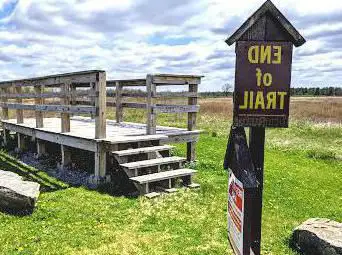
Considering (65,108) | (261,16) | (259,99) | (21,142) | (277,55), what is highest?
(261,16)

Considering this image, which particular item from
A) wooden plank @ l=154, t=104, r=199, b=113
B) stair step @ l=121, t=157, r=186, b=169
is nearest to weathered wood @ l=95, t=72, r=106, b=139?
stair step @ l=121, t=157, r=186, b=169

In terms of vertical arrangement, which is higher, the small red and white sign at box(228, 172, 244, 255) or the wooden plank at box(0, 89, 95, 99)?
the wooden plank at box(0, 89, 95, 99)

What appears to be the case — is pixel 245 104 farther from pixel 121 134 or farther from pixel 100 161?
pixel 121 134

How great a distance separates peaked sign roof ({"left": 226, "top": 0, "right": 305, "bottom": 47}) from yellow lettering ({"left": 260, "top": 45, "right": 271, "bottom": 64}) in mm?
225

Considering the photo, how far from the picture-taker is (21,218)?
678 centimetres

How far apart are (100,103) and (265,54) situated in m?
5.86

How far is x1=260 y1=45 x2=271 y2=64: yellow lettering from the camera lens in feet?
12.0

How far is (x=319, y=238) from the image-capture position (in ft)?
17.9

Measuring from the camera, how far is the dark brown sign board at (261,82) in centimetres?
365

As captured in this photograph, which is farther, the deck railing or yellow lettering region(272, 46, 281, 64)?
the deck railing

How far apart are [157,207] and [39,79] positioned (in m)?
6.00

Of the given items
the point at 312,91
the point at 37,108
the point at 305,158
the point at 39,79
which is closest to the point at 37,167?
the point at 37,108

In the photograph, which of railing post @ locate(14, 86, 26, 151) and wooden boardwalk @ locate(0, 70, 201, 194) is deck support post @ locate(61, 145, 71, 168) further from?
railing post @ locate(14, 86, 26, 151)

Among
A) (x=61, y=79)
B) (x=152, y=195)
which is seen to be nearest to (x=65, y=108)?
(x=61, y=79)
